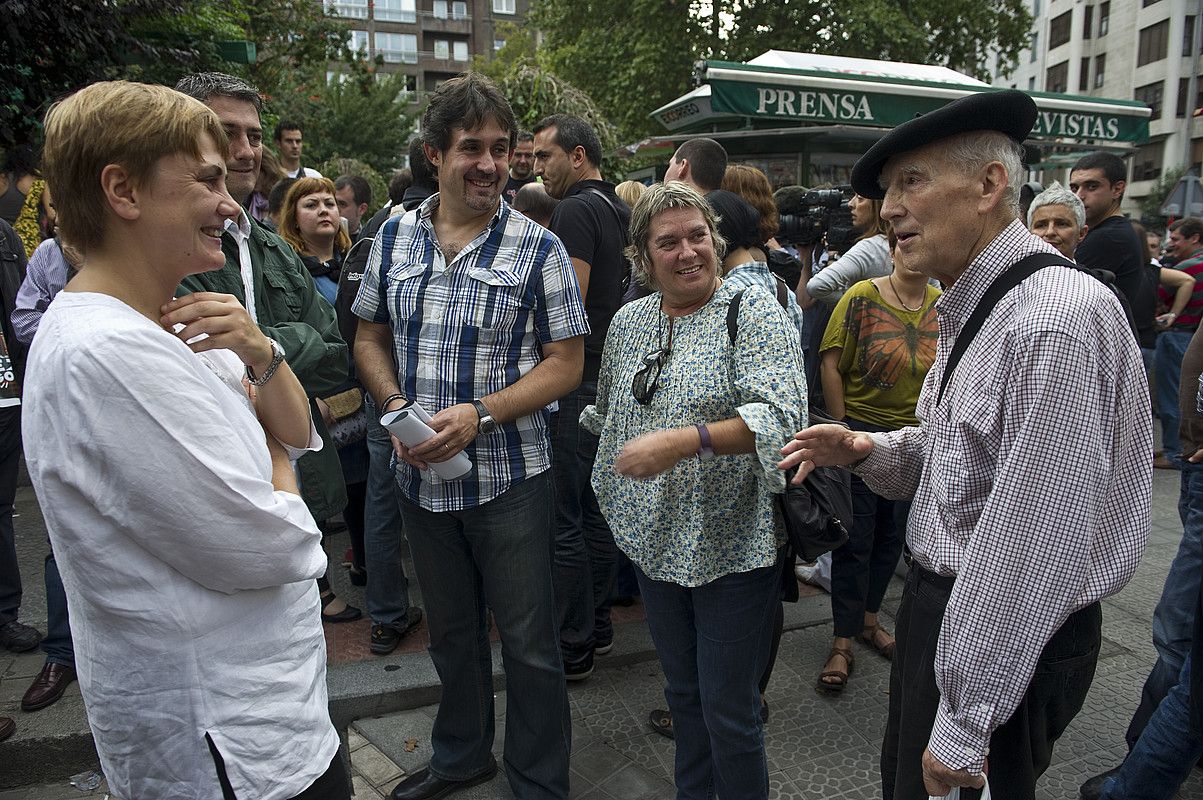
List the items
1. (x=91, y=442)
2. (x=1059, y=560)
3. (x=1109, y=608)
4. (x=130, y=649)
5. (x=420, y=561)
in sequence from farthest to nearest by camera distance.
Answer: (x=1109, y=608)
(x=420, y=561)
(x=1059, y=560)
(x=130, y=649)
(x=91, y=442)

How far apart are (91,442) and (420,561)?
5.11ft

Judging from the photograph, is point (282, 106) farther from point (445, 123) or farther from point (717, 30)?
point (717, 30)

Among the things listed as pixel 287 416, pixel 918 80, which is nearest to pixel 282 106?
pixel 918 80

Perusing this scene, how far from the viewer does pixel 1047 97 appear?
35.3 ft

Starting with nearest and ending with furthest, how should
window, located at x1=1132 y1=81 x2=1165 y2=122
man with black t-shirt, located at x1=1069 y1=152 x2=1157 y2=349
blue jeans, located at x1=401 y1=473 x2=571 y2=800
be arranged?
1. blue jeans, located at x1=401 y1=473 x2=571 y2=800
2. man with black t-shirt, located at x1=1069 y1=152 x2=1157 y2=349
3. window, located at x1=1132 y1=81 x2=1165 y2=122

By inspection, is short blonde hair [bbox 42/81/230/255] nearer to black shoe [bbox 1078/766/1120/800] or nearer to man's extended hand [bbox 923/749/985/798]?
man's extended hand [bbox 923/749/985/798]

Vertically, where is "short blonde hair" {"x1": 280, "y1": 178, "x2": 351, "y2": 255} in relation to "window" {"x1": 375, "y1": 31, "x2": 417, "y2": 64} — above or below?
below

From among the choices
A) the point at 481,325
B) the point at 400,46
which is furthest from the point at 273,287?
the point at 400,46

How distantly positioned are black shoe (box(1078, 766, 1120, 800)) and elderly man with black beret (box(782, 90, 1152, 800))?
4.47ft

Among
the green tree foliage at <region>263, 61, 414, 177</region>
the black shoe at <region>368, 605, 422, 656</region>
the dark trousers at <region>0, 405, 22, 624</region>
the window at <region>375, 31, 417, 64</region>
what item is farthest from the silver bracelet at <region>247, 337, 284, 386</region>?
the window at <region>375, 31, 417, 64</region>

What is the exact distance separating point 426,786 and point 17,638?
2.12 meters

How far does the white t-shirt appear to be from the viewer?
4.25ft

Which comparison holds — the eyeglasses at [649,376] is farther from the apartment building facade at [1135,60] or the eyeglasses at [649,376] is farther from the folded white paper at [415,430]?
the apartment building facade at [1135,60]

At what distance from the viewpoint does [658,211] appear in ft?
8.05
